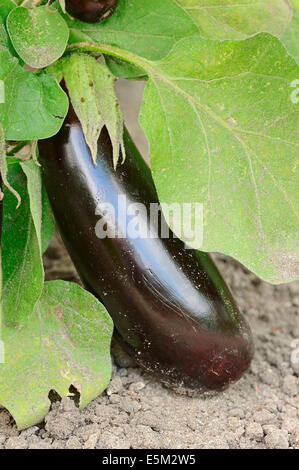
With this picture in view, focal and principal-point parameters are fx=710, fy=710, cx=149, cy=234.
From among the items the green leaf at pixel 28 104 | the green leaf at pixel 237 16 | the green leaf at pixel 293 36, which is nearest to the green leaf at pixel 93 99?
the green leaf at pixel 28 104

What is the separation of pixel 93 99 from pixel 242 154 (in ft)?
0.68

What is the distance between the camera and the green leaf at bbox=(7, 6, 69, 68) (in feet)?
2.99

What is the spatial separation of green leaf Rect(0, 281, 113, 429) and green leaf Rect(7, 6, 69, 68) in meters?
0.30

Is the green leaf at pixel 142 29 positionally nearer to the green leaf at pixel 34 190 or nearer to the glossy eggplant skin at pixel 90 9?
the glossy eggplant skin at pixel 90 9

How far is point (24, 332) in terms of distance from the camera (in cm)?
96

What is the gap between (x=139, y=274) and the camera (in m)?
0.97

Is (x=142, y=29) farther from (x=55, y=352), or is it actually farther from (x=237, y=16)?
(x=55, y=352)

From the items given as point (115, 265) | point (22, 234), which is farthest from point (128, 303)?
point (22, 234)

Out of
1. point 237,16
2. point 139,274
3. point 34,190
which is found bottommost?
point 139,274

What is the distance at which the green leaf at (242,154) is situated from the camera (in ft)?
2.98

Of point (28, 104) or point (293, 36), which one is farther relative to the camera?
point (293, 36)

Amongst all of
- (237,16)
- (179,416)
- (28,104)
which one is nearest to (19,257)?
(28,104)

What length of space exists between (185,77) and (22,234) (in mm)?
307
